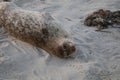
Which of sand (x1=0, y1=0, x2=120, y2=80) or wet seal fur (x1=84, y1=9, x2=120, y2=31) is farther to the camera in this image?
wet seal fur (x1=84, y1=9, x2=120, y2=31)

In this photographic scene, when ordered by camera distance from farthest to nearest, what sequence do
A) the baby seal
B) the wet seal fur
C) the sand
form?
the wet seal fur < the baby seal < the sand

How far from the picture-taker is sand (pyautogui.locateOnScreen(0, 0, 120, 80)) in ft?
17.5

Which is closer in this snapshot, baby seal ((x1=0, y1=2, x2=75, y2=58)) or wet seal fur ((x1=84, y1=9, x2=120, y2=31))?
baby seal ((x1=0, y1=2, x2=75, y2=58))

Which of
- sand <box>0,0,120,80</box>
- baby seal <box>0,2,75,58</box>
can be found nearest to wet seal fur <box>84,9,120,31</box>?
sand <box>0,0,120,80</box>

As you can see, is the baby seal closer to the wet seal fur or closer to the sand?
the sand

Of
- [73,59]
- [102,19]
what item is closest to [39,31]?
[73,59]

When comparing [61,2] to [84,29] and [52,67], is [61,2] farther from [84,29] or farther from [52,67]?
[52,67]

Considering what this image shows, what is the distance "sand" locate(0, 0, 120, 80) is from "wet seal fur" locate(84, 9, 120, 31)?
0.16 meters

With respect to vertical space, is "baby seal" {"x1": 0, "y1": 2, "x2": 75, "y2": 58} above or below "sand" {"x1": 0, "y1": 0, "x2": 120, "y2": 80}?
above

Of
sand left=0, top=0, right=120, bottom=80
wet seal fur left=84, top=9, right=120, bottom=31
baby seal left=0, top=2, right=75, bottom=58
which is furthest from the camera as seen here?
wet seal fur left=84, top=9, right=120, bottom=31

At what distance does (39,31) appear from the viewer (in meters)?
6.10

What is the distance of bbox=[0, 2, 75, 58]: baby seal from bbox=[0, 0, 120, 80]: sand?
5.7 inches

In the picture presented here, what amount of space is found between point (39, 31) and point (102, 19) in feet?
5.53

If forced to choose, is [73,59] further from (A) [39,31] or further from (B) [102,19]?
(B) [102,19]
